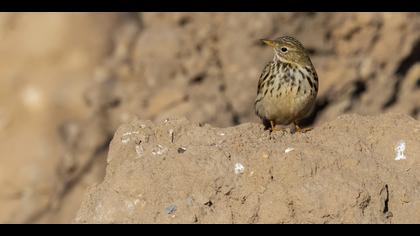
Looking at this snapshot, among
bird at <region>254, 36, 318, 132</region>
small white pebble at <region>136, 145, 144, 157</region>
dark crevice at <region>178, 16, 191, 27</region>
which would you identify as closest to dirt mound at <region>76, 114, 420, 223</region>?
small white pebble at <region>136, 145, 144, 157</region>

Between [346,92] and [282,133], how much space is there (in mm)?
5713

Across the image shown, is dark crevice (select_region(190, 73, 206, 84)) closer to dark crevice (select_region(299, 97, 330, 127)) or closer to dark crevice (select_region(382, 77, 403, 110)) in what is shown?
dark crevice (select_region(299, 97, 330, 127))

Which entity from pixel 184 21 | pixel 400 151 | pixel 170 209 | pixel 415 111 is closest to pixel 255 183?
pixel 170 209

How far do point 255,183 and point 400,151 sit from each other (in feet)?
3.80

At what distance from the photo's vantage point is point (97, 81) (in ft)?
41.5

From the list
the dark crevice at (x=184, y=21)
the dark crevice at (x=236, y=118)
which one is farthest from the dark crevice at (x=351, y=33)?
the dark crevice at (x=184, y=21)

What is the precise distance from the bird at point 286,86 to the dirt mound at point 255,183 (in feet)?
6.95

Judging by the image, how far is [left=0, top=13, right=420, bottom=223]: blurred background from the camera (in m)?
12.7

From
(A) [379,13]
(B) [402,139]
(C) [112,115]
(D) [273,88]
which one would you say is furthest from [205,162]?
(A) [379,13]

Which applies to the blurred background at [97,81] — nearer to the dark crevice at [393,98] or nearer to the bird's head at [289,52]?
the dark crevice at [393,98]

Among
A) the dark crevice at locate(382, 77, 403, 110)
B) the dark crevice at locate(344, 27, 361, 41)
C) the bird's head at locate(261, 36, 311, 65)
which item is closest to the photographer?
the bird's head at locate(261, 36, 311, 65)

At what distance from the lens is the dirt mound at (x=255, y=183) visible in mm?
6781

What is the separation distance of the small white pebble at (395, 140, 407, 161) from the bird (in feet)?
6.71
